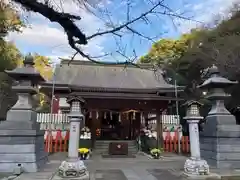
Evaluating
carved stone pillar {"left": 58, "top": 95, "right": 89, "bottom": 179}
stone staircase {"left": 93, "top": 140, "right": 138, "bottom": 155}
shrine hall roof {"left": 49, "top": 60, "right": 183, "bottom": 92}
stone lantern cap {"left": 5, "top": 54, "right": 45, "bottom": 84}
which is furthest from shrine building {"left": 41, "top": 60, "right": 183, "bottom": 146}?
carved stone pillar {"left": 58, "top": 95, "right": 89, "bottom": 179}

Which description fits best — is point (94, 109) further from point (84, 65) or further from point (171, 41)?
point (171, 41)

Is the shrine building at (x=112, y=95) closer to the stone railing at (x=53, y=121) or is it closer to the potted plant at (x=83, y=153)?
the stone railing at (x=53, y=121)

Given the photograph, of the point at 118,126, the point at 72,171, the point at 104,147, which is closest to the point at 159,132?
the point at 104,147

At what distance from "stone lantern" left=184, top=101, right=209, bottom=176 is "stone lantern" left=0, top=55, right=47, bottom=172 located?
528 cm

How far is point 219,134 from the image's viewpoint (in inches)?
377

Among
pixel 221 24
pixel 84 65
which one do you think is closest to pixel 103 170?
pixel 84 65

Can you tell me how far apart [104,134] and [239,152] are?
9.84 meters

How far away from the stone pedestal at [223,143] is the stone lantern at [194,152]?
5.81ft

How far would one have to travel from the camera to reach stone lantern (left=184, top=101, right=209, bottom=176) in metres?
7.78

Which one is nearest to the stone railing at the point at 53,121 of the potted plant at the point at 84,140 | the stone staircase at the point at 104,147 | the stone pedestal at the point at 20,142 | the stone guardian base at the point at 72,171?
the stone staircase at the point at 104,147

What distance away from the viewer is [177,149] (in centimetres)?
1510

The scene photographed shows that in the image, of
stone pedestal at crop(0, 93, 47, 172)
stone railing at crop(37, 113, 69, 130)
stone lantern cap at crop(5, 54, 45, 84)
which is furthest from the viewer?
stone railing at crop(37, 113, 69, 130)

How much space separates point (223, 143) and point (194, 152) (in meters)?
2.17

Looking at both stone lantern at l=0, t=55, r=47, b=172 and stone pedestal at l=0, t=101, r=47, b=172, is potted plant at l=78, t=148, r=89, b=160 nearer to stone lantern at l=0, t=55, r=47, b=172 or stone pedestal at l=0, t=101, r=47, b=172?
stone lantern at l=0, t=55, r=47, b=172
